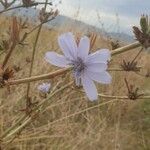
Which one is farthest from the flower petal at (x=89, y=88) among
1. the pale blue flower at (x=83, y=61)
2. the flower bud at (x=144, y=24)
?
the flower bud at (x=144, y=24)

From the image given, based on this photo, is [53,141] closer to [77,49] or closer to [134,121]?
[134,121]

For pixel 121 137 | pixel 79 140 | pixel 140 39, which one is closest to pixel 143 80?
pixel 121 137

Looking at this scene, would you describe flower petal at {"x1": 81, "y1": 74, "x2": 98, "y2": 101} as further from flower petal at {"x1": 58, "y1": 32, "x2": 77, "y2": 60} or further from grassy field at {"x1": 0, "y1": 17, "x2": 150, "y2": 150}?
grassy field at {"x1": 0, "y1": 17, "x2": 150, "y2": 150}

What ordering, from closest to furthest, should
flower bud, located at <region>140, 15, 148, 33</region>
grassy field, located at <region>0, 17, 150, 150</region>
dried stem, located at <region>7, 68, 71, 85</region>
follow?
dried stem, located at <region>7, 68, 71, 85</region>
flower bud, located at <region>140, 15, 148, 33</region>
grassy field, located at <region>0, 17, 150, 150</region>

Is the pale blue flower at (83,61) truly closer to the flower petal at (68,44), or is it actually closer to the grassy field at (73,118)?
the flower petal at (68,44)

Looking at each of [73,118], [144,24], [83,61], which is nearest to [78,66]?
[83,61]

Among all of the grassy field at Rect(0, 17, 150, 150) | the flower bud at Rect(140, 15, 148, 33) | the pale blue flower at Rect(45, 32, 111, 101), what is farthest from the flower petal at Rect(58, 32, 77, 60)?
the grassy field at Rect(0, 17, 150, 150)

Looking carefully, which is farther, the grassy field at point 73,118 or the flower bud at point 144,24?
the grassy field at point 73,118
